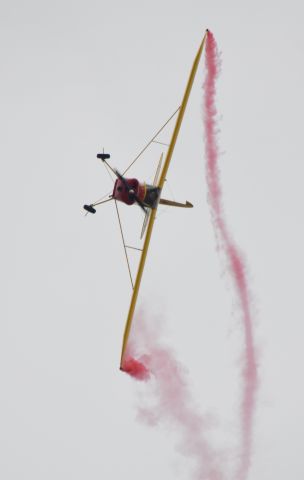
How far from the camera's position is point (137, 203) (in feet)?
219

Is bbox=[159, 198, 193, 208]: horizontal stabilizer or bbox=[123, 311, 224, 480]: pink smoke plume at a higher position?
bbox=[159, 198, 193, 208]: horizontal stabilizer

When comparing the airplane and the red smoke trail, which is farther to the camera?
the red smoke trail

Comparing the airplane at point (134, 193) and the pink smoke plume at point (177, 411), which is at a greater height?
the airplane at point (134, 193)

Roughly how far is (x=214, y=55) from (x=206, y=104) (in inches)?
123

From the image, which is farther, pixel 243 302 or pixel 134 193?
pixel 243 302

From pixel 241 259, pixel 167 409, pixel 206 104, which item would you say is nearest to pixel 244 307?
pixel 241 259

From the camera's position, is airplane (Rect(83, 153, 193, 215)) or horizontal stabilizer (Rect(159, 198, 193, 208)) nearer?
airplane (Rect(83, 153, 193, 215))

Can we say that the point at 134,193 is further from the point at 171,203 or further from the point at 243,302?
the point at 243,302

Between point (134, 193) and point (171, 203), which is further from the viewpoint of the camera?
point (171, 203)

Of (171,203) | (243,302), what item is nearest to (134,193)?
(171,203)

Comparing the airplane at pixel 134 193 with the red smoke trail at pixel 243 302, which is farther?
the red smoke trail at pixel 243 302

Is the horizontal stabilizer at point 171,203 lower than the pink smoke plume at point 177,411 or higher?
higher

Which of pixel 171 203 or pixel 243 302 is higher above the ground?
pixel 171 203

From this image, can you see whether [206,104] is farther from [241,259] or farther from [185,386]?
[185,386]
